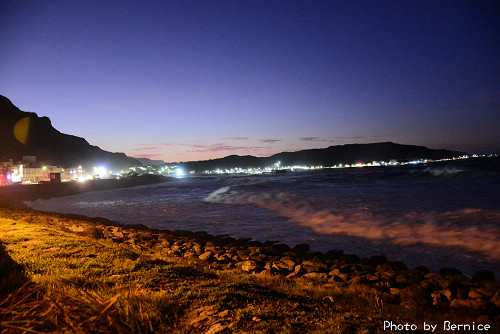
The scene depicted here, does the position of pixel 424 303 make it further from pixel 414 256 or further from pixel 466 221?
pixel 466 221

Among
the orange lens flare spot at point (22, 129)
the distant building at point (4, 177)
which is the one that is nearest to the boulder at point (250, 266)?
the distant building at point (4, 177)

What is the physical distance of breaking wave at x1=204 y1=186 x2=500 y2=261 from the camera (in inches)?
469

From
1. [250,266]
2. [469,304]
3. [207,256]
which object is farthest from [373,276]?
[207,256]

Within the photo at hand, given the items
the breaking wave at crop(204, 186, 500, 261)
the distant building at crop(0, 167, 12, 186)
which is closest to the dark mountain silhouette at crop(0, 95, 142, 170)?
the distant building at crop(0, 167, 12, 186)

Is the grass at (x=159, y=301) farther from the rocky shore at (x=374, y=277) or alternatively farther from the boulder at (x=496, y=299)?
the boulder at (x=496, y=299)

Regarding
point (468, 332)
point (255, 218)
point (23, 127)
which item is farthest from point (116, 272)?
point (23, 127)

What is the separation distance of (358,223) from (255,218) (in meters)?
6.66

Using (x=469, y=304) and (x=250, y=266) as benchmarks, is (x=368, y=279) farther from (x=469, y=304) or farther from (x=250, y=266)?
(x=250, y=266)

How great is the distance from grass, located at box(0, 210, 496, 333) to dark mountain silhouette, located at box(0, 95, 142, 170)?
363 ft

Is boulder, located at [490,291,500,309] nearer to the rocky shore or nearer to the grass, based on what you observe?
the rocky shore

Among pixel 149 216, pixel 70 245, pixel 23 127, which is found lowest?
pixel 149 216

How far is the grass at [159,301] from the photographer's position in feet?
10.3

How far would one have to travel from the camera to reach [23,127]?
4852 inches

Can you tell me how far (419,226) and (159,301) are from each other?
15081mm
